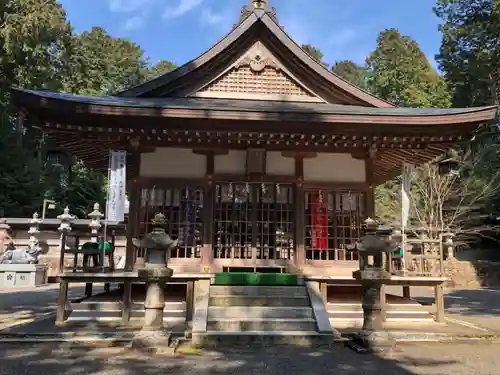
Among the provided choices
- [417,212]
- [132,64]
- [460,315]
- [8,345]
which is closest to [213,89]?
[8,345]

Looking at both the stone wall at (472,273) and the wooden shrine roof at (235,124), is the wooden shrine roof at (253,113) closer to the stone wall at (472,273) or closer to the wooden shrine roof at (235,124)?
the wooden shrine roof at (235,124)

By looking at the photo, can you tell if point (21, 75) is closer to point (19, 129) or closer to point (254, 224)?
point (19, 129)

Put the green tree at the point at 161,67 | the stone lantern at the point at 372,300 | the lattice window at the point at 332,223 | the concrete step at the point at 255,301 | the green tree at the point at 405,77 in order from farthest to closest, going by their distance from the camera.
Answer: the green tree at the point at 161,67, the green tree at the point at 405,77, the lattice window at the point at 332,223, the concrete step at the point at 255,301, the stone lantern at the point at 372,300

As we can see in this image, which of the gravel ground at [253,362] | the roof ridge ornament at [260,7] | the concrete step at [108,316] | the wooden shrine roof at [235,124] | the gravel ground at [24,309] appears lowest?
the gravel ground at [24,309]

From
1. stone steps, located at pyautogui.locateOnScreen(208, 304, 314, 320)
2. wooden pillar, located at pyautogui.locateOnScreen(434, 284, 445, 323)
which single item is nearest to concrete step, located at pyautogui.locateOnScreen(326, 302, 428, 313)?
wooden pillar, located at pyautogui.locateOnScreen(434, 284, 445, 323)

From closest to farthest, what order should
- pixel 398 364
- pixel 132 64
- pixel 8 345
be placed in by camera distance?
pixel 398 364
pixel 8 345
pixel 132 64

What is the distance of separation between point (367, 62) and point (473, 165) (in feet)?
98.7

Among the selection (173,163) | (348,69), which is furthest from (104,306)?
(348,69)

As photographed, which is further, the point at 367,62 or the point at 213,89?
the point at 367,62

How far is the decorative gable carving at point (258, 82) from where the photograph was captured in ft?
37.7

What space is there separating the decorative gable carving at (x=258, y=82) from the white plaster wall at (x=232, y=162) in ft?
5.64

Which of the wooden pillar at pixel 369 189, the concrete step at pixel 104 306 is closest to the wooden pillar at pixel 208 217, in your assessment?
the concrete step at pixel 104 306

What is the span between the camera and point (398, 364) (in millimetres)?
5914

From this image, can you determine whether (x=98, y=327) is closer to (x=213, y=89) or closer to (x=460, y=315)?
(x=213, y=89)
